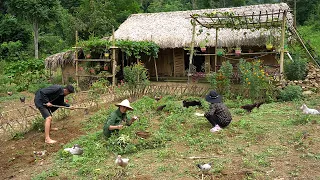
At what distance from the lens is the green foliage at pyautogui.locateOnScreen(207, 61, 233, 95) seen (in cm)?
1012

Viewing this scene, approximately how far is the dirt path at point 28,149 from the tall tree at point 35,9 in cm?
1401

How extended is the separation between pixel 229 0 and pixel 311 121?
85.1 feet

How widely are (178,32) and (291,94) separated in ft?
26.0

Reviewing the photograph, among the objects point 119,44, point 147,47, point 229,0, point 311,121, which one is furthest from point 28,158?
point 229,0

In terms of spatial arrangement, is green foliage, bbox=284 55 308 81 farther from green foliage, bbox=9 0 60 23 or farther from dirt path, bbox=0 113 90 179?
green foliage, bbox=9 0 60 23

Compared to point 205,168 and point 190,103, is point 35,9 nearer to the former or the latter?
point 190,103

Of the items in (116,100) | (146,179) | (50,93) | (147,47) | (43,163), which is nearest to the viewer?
(146,179)

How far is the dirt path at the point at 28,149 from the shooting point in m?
5.20

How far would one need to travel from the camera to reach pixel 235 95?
10.1m

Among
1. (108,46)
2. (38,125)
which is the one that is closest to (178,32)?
(108,46)

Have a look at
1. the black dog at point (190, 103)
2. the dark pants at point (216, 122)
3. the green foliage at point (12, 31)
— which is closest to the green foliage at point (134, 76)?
the black dog at point (190, 103)

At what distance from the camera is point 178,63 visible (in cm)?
1755

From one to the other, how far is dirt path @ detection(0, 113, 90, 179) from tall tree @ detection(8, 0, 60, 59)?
552 inches

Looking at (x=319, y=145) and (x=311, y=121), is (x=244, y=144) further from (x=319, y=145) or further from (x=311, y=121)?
(x=311, y=121)
